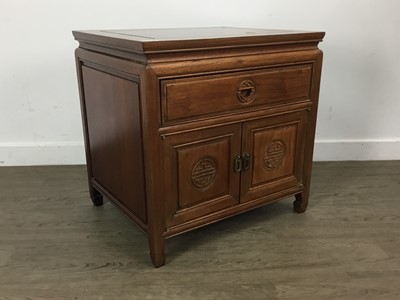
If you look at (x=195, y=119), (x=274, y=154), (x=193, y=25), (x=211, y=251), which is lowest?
(x=211, y=251)

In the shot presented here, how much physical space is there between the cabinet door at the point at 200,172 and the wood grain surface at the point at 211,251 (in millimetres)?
162

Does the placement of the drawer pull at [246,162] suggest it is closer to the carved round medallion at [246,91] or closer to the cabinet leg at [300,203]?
the carved round medallion at [246,91]

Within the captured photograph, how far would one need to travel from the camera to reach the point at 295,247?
1.37 metres

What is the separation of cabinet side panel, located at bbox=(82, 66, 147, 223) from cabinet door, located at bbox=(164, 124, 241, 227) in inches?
3.5

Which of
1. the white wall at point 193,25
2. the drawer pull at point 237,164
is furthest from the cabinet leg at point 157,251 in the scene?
the white wall at point 193,25

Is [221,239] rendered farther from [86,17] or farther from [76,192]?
[86,17]

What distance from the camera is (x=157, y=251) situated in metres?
1.24

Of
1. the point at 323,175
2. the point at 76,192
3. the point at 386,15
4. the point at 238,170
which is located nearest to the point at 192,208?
the point at 238,170

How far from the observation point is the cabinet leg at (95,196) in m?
1.62

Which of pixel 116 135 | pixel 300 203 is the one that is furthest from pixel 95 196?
pixel 300 203

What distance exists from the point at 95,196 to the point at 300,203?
0.79 m

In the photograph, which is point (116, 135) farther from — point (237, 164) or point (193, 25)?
point (193, 25)

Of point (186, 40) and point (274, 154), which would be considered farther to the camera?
point (274, 154)

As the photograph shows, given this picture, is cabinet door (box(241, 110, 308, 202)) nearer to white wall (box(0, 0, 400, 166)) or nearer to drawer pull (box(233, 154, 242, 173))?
drawer pull (box(233, 154, 242, 173))
